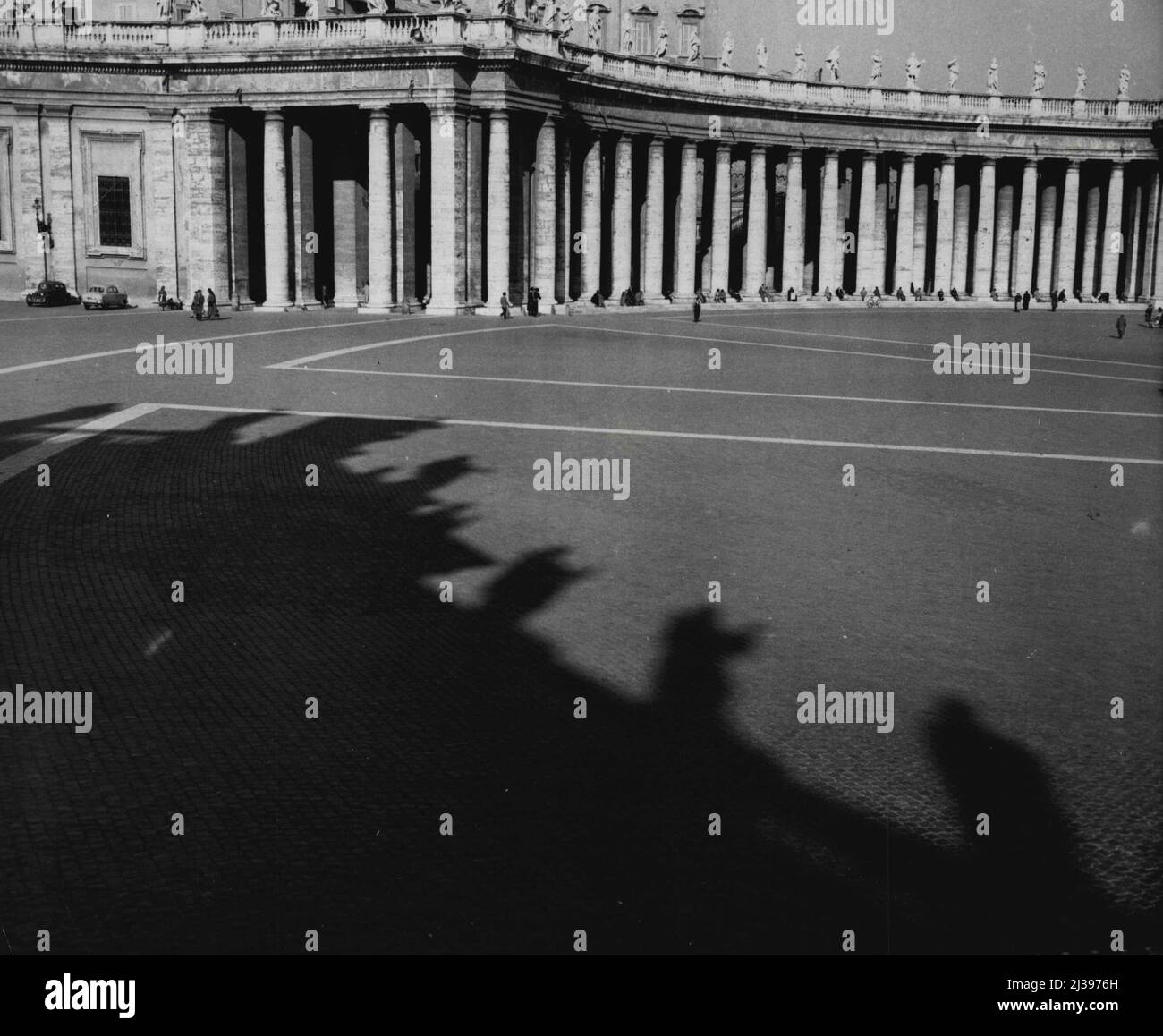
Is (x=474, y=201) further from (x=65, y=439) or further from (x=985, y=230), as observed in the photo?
(x=985, y=230)

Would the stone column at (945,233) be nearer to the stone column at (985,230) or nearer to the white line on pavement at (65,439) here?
the stone column at (985,230)

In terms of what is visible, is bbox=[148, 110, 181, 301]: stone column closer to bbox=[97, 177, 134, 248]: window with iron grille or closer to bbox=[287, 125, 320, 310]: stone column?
bbox=[97, 177, 134, 248]: window with iron grille

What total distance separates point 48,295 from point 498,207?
63.8 ft

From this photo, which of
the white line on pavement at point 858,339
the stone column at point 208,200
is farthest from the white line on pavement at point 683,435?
the stone column at point 208,200

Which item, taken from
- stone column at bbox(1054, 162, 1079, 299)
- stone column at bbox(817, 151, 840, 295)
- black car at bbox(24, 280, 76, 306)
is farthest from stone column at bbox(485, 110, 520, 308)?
stone column at bbox(1054, 162, 1079, 299)

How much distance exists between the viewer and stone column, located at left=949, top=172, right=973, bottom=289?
90.1m

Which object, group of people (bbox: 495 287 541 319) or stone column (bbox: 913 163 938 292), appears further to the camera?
stone column (bbox: 913 163 938 292)

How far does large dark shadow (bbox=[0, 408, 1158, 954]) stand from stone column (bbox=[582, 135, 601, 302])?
177 feet

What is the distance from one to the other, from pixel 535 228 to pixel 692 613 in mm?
50049

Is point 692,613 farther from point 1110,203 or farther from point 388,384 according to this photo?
point 1110,203

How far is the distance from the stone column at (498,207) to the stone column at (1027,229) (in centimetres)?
4191

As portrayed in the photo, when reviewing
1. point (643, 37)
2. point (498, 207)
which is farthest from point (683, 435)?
point (643, 37)

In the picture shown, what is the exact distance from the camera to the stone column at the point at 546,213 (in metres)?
63.7

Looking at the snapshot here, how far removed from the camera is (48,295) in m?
61.7
